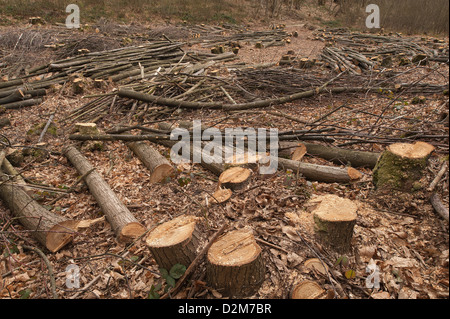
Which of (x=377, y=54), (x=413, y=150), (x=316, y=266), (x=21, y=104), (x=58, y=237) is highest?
(x=377, y=54)

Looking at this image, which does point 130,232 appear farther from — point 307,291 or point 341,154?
point 341,154

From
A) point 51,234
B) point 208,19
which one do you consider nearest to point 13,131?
point 51,234

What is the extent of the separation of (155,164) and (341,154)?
2.79 meters

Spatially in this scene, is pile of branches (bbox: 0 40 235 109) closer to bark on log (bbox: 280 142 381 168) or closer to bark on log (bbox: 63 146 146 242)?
bark on log (bbox: 63 146 146 242)

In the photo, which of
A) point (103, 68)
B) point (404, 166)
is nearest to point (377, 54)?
point (404, 166)

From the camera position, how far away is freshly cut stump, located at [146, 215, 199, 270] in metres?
2.26

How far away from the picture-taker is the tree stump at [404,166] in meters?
2.63

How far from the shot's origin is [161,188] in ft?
13.3

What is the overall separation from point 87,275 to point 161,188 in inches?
60.4

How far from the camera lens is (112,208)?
11.3 ft
